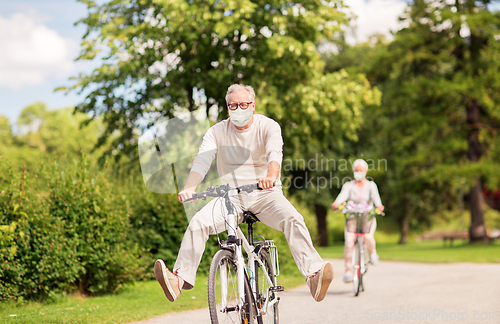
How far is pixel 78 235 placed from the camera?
24.7ft

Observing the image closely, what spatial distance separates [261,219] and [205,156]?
0.75 m

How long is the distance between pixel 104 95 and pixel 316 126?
6.98 meters

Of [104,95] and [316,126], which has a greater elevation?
[104,95]

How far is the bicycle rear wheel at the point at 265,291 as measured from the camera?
449 cm

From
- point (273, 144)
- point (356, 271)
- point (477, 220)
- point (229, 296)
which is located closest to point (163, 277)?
point (229, 296)

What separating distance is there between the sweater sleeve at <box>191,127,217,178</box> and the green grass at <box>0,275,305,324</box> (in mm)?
2501

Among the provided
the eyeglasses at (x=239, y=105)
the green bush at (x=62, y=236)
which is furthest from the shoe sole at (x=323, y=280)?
the green bush at (x=62, y=236)

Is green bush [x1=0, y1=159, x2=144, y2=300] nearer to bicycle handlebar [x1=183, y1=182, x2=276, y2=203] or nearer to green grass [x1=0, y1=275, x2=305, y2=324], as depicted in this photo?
green grass [x1=0, y1=275, x2=305, y2=324]

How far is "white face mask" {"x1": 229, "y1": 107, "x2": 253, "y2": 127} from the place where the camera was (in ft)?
14.8

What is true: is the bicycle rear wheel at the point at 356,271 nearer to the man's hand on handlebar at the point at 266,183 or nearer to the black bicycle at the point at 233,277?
the black bicycle at the point at 233,277

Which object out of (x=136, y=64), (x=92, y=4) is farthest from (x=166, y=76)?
(x=92, y=4)

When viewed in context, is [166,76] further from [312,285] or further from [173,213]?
[312,285]

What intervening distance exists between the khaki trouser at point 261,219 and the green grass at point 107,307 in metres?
2.19

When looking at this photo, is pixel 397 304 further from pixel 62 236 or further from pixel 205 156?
pixel 62 236
